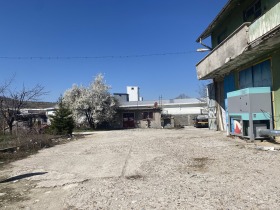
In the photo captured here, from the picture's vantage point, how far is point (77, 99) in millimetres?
38375

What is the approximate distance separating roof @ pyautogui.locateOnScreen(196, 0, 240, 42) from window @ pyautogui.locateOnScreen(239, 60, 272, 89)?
11.9ft

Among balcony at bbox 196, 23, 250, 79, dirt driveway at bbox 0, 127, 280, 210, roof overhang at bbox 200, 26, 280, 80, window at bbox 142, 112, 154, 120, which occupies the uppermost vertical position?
balcony at bbox 196, 23, 250, 79

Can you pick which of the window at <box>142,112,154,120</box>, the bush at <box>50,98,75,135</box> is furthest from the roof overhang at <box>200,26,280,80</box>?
the window at <box>142,112,154,120</box>

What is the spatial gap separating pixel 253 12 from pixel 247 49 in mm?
3542

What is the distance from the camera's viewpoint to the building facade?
32.8 feet

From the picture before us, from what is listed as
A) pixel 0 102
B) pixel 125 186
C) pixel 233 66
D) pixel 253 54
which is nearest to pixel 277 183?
pixel 125 186

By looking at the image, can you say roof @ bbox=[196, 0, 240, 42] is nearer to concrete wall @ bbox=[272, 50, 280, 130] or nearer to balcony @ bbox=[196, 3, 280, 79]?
balcony @ bbox=[196, 3, 280, 79]

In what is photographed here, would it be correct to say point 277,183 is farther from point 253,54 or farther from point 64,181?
point 253,54

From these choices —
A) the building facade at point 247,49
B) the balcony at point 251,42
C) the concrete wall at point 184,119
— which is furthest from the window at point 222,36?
the concrete wall at point 184,119

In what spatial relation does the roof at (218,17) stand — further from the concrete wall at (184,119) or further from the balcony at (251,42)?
the concrete wall at (184,119)

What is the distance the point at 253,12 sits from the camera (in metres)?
13.3

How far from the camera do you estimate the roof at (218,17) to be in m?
14.2

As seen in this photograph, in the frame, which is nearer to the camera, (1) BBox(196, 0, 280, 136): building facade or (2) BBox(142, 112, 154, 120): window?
(1) BBox(196, 0, 280, 136): building facade

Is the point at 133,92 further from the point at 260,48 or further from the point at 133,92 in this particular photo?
the point at 260,48
